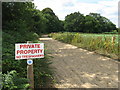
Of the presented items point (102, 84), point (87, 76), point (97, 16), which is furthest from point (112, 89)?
point (97, 16)

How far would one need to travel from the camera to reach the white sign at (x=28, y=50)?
2.21 meters

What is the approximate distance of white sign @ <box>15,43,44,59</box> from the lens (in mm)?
2209

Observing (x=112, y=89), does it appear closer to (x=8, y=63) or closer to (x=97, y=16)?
(x=8, y=63)

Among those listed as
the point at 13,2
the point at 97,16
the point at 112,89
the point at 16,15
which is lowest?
Result: the point at 112,89

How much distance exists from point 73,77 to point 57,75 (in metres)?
0.53

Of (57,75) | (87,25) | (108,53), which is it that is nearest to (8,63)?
(57,75)

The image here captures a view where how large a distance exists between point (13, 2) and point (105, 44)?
22.3ft

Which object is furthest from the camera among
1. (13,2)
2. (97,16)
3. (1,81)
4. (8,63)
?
(97,16)

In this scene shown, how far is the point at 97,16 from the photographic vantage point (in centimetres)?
7644

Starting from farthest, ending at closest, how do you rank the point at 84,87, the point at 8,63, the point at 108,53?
the point at 108,53 → the point at 84,87 → the point at 8,63

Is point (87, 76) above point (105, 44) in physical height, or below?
below

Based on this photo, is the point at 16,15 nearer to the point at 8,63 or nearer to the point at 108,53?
the point at 108,53

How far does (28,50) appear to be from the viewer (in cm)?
226

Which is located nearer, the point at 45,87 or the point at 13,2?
the point at 45,87
